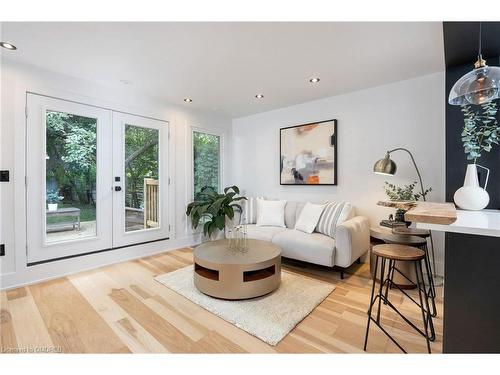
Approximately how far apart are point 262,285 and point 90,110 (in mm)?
2894

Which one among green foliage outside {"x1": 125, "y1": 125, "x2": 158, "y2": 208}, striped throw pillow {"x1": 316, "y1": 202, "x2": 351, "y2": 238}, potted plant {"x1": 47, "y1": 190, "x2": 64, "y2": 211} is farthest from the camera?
green foliage outside {"x1": 125, "y1": 125, "x2": 158, "y2": 208}

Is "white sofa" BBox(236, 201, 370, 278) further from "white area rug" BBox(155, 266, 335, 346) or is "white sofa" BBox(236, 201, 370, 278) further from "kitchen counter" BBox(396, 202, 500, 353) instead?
"kitchen counter" BBox(396, 202, 500, 353)

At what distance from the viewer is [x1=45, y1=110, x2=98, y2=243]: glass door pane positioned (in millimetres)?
2676

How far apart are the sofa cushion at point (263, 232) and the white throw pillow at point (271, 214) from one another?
0.15 metres

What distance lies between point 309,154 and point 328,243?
4.89 feet

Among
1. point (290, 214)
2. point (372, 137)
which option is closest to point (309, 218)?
point (290, 214)

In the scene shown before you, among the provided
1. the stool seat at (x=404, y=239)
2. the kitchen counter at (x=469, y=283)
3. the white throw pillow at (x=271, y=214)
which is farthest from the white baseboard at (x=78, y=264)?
the kitchen counter at (x=469, y=283)

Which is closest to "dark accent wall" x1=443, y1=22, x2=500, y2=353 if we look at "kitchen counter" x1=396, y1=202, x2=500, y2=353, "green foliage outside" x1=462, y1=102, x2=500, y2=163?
"kitchen counter" x1=396, y1=202, x2=500, y2=353

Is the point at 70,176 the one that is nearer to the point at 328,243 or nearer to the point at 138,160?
the point at 138,160

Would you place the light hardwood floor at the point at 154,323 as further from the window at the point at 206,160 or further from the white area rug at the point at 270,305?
the window at the point at 206,160

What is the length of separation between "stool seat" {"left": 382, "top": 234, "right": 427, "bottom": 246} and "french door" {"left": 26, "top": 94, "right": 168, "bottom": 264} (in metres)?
3.00

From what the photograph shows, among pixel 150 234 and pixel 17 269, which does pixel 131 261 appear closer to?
pixel 150 234
